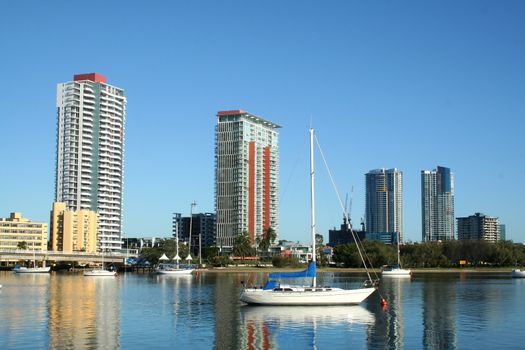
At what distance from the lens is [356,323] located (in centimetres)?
6153

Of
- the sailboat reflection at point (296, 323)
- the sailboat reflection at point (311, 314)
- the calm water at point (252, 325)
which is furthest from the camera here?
the sailboat reflection at point (311, 314)

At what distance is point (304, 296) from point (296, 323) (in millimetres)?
13402

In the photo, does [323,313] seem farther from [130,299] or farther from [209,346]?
[130,299]

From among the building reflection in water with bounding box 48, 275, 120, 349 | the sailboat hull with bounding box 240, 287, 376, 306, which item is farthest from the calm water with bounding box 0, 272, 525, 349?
the sailboat hull with bounding box 240, 287, 376, 306

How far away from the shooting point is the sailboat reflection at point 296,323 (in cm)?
5153

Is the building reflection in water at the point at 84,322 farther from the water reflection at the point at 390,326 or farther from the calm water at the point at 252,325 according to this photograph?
the water reflection at the point at 390,326

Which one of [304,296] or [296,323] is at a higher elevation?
[304,296]

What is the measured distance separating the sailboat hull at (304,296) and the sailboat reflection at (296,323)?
30.0 inches

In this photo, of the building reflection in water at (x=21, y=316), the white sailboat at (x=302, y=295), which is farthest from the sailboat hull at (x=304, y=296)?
the building reflection in water at (x=21, y=316)

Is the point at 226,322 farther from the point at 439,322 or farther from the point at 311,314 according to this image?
the point at 439,322

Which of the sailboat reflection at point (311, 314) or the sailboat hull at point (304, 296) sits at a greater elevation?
the sailboat hull at point (304, 296)

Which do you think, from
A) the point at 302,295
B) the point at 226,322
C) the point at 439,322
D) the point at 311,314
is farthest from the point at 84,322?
the point at 439,322

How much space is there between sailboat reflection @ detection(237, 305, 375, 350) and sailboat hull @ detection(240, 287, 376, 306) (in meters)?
0.76

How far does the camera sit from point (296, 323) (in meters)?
61.3
